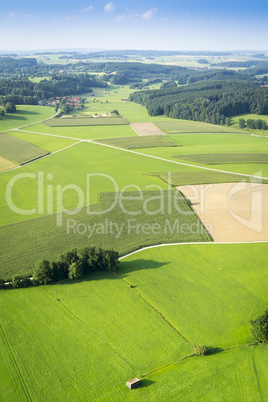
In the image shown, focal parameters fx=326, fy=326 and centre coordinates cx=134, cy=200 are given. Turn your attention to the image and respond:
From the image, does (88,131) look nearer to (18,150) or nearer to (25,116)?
(18,150)

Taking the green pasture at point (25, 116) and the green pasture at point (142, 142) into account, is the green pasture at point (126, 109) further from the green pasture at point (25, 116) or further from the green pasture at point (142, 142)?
the green pasture at point (142, 142)

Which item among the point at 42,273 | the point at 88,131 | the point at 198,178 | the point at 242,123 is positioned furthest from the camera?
the point at 242,123

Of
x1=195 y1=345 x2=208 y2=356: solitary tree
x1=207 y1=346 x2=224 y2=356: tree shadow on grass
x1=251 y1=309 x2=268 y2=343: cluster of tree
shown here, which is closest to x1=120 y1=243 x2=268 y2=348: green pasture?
x1=207 y1=346 x2=224 y2=356: tree shadow on grass

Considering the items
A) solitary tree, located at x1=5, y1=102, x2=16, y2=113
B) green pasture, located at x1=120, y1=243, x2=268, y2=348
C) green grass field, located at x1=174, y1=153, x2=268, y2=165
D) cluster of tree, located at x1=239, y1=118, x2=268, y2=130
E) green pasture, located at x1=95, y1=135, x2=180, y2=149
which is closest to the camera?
green pasture, located at x1=120, y1=243, x2=268, y2=348

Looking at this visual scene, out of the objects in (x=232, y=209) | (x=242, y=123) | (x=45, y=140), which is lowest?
(x=232, y=209)

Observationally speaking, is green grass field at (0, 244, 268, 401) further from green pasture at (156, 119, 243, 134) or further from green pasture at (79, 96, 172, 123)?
green pasture at (79, 96, 172, 123)

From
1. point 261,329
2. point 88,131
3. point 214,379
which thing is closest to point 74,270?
point 214,379
